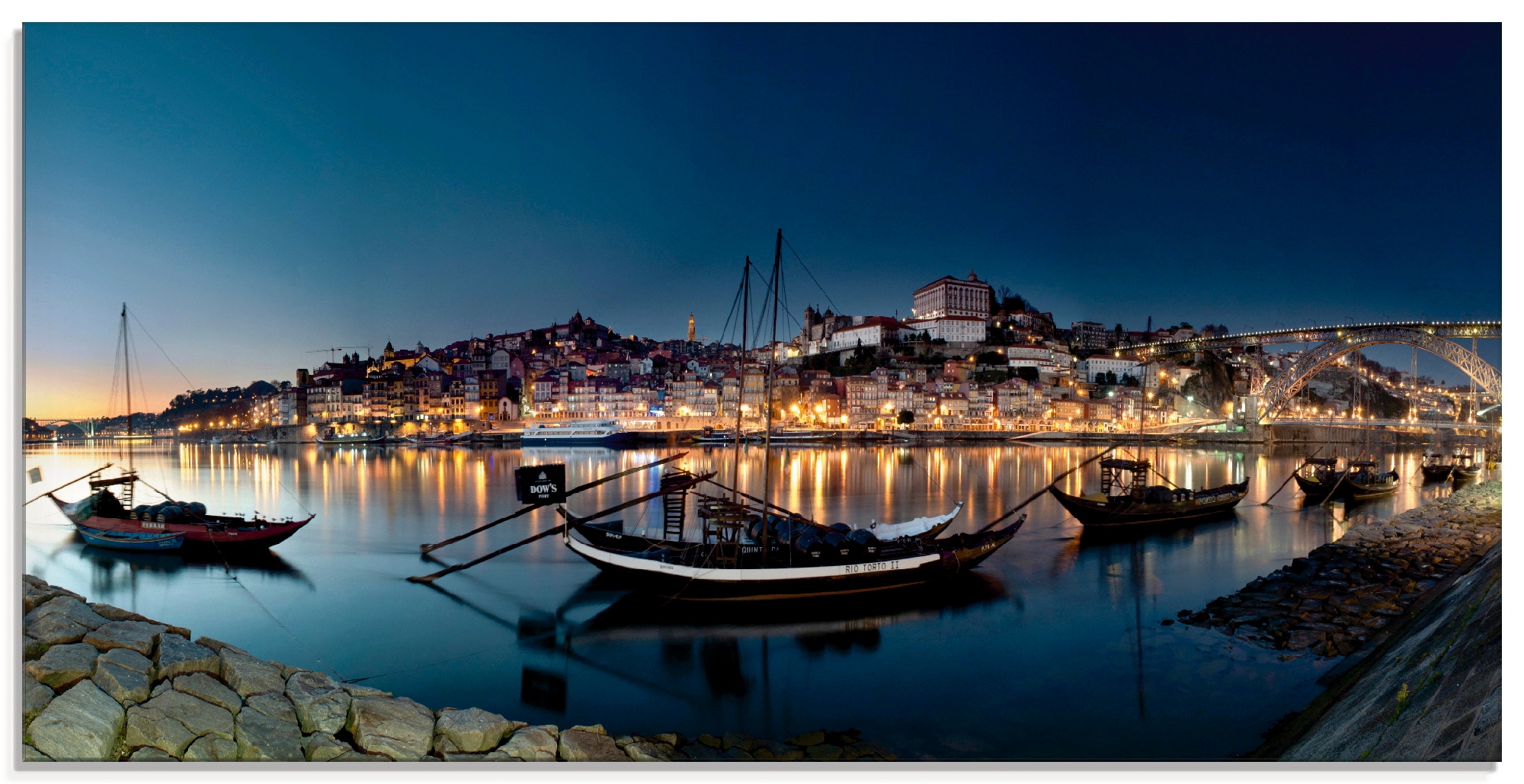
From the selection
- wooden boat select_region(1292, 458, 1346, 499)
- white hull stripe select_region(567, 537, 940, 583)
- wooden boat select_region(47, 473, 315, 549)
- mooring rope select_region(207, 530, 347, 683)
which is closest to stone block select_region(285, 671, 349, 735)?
mooring rope select_region(207, 530, 347, 683)

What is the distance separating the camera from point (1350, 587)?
237 inches

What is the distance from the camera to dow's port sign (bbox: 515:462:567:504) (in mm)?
5906

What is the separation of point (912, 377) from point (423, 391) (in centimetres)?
3352

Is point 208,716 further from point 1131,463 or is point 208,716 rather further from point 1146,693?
point 1131,463

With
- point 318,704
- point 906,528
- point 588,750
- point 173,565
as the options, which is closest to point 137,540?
point 173,565

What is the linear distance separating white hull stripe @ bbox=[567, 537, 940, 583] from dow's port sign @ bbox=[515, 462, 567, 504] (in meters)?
0.63

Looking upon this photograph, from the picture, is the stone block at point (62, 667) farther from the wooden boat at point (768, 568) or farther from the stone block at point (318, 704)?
the wooden boat at point (768, 568)

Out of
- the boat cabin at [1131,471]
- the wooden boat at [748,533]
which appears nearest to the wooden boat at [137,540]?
the wooden boat at [748,533]

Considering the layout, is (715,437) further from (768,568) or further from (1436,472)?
(768,568)

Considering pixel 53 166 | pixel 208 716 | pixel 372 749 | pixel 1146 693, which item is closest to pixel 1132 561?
pixel 1146 693

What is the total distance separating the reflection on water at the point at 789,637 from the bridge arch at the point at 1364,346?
2443mm

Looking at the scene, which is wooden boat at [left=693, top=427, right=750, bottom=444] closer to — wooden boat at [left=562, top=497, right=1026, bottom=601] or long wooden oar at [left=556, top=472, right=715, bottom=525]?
long wooden oar at [left=556, top=472, right=715, bottom=525]

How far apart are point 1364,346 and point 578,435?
→ 105 feet

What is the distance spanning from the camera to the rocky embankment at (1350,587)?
500cm
